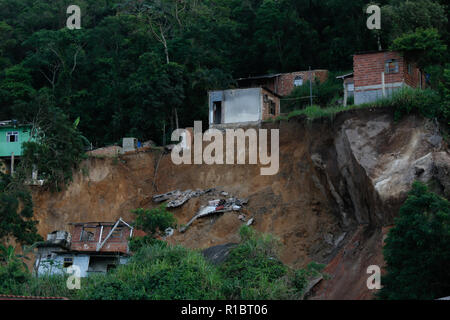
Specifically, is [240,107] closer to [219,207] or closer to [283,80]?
[219,207]

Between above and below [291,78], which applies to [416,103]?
below

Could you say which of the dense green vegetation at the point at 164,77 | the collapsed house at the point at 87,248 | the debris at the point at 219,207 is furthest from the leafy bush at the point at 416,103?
the collapsed house at the point at 87,248

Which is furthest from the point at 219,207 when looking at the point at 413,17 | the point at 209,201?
the point at 413,17

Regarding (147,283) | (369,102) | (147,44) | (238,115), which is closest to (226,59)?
(147,44)

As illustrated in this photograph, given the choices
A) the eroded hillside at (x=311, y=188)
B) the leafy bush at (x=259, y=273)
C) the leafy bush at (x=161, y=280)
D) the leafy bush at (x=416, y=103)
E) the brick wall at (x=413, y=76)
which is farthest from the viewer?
the brick wall at (x=413, y=76)

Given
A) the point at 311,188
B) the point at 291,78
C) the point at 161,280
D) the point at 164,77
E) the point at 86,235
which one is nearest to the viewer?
the point at 161,280

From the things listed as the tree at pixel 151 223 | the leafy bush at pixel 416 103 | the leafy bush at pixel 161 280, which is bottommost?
the leafy bush at pixel 161 280

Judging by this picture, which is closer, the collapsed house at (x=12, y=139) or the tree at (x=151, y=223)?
the tree at (x=151, y=223)

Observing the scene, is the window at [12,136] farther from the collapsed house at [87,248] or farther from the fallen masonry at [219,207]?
the fallen masonry at [219,207]

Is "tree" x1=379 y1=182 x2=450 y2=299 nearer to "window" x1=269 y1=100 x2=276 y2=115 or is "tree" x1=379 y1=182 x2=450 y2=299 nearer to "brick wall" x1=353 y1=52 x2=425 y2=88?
"brick wall" x1=353 y1=52 x2=425 y2=88

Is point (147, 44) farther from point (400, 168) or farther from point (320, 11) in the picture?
point (400, 168)
